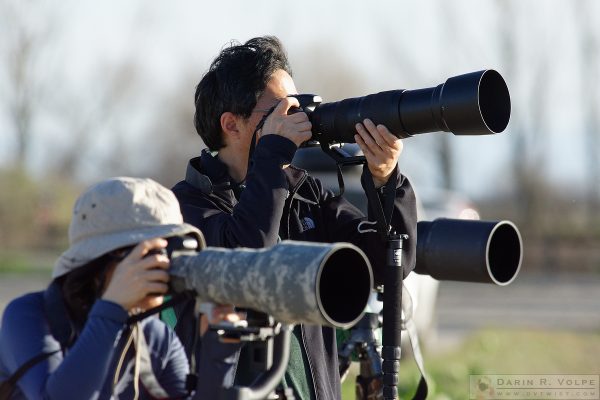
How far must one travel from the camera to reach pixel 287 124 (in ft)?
10.9

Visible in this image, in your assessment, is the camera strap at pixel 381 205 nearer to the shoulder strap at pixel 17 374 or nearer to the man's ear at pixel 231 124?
the man's ear at pixel 231 124

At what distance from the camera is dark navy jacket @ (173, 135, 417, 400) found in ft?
10.4

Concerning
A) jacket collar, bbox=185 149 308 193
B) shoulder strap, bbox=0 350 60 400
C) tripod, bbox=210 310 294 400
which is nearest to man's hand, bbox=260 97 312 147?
jacket collar, bbox=185 149 308 193

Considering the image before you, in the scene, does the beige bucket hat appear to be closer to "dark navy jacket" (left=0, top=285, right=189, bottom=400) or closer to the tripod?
"dark navy jacket" (left=0, top=285, right=189, bottom=400)

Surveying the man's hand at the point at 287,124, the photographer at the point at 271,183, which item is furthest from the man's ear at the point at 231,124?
the man's hand at the point at 287,124

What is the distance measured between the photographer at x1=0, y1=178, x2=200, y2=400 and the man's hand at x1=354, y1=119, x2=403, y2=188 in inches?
37.3

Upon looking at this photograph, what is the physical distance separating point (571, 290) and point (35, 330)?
17.6 meters

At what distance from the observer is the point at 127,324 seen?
2.39 meters

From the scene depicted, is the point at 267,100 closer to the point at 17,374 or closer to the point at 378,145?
the point at 378,145

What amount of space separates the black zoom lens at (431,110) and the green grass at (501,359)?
11.0ft

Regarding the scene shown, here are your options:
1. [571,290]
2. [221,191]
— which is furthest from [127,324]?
[571,290]

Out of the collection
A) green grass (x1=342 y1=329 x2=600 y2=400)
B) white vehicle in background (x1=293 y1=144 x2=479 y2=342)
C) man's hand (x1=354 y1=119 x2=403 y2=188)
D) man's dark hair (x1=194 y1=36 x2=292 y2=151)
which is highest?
man's dark hair (x1=194 y1=36 x2=292 y2=151)

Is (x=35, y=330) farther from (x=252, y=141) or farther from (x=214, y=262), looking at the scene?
(x=252, y=141)

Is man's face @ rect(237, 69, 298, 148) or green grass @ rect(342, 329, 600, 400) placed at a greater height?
man's face @ rect(237, 69, 298, 148)
